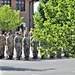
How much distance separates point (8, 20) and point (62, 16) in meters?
52.0

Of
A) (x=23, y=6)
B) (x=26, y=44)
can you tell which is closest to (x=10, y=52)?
(x=26, y=44)

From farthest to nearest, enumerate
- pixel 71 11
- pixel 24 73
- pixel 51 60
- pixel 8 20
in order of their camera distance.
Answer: pixel 8 20 → pixel 51 60 → pixel 24 73 → pixel 71 11

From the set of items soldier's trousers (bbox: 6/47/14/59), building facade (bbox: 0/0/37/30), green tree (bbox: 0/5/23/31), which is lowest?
soldier's trousers (bbox: 6/47/14/59)

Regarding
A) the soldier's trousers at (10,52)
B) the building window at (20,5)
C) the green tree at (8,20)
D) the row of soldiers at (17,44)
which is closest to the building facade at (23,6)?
the building window at (20,5)

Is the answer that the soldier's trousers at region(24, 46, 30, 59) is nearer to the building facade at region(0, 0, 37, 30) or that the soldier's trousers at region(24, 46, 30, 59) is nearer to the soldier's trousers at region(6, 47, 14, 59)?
the soldier's trousers at region(6, 47, 14, 59)

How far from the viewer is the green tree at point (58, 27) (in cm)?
1544

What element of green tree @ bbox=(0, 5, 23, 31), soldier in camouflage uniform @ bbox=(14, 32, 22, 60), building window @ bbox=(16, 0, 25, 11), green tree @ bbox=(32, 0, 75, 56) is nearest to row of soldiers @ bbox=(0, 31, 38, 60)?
soldier in camouflage uniform @ bbox=(14, 32, 22, 60)

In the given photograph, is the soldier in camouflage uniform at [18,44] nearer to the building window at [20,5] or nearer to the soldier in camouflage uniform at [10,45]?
the soldier in camouflage uniform at [10,45]

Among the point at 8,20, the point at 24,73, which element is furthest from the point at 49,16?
the point at 8,20

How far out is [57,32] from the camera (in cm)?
1590

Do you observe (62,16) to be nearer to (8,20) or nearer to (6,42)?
(6,42)

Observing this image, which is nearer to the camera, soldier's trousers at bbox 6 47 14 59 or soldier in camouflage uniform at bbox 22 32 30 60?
soldier in camouflage uniform at bbox 22 32 30 60

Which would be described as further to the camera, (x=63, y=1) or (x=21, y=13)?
(x=21, y=13)

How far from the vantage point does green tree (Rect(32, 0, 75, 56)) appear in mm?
15438
